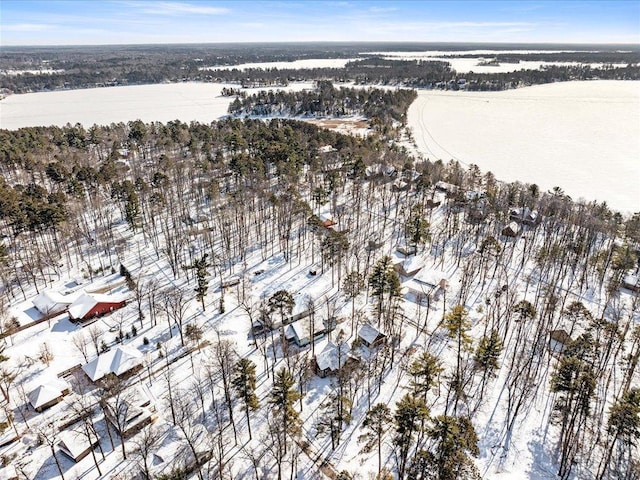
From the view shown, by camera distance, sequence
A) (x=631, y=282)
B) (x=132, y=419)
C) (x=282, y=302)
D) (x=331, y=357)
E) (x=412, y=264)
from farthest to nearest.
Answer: (x=412, y=264) < (x=631, y=282) < (x=282, y=302) < (x=331, y=357) < (x=132, y=419)

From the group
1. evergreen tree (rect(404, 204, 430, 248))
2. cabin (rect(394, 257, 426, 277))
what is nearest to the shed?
evergreen tree (rect(404, 204, 430, 248))

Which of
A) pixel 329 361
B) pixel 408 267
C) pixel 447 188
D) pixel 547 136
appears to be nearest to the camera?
pixel 329 361

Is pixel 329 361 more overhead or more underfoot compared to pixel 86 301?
more underfoot

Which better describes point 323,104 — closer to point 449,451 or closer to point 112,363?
point 112,363

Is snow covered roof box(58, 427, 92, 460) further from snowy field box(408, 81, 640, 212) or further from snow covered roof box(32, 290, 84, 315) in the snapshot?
snowy field box(408, 81, 640, 212)

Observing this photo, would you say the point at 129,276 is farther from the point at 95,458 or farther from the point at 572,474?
the point at 572,474

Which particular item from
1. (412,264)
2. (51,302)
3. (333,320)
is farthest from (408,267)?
(51,302)

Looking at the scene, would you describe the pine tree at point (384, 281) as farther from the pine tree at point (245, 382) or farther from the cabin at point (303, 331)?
the pine tree at point (245, 382)
